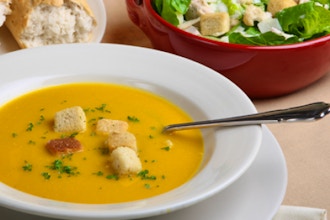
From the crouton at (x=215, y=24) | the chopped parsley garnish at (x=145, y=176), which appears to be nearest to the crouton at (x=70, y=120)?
the chopped parsley garnish at (x=145, y=176)

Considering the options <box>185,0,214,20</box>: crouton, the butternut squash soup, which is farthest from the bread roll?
the butternut squash soup

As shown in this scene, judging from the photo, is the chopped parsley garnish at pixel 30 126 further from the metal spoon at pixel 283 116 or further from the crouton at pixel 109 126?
the metal spoon at pixel 283 116

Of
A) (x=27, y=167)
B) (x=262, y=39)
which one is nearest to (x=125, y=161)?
(x=27, y=167)

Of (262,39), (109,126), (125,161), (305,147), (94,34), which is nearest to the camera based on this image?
(125,161)

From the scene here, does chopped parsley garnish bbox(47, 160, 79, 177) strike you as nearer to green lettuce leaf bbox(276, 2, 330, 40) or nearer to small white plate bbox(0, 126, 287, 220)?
small white plate bbox(0, 126, 287, 220)

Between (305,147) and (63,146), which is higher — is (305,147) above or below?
below

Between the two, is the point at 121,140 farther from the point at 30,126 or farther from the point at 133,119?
the point at 30,126

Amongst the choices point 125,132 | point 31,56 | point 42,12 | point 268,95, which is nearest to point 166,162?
point 125,132
